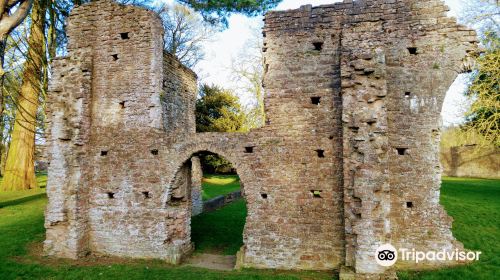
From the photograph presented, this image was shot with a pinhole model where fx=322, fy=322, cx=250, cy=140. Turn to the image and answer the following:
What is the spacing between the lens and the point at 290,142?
830cm

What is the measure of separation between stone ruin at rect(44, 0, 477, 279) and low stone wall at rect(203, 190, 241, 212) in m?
6.34

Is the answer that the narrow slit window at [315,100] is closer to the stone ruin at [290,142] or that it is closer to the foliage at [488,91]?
the stone ruin at [290,142]

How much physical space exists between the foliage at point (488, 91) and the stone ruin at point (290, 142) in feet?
20.8

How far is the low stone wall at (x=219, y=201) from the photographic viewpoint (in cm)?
1599

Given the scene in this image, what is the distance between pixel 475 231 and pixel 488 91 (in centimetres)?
643

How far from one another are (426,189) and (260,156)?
13.2 feet

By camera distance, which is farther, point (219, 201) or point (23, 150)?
point (23, 150)

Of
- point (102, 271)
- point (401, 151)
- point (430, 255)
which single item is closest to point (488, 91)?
point (401, 151)

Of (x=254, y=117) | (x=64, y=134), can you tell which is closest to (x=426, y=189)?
(x=64, y=134)

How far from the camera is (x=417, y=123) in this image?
7.72 m

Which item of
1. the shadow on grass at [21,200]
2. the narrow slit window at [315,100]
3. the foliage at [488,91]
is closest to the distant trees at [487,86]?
the foliage at [488,91]

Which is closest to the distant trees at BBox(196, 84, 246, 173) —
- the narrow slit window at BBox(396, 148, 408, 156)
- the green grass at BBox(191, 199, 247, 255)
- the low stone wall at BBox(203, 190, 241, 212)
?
the low stone wall at BBox(203, 190, 241, 212)

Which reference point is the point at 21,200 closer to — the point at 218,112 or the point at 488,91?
the point at 218,112

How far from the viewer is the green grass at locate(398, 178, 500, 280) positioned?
707 cm
